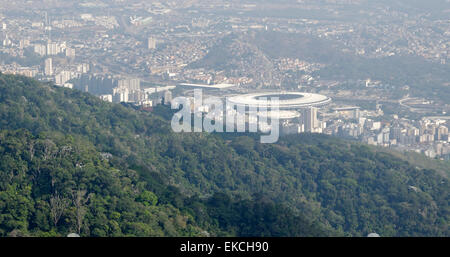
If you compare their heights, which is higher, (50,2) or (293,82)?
(50,2)

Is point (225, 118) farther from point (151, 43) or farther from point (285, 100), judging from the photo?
point (151, 43)

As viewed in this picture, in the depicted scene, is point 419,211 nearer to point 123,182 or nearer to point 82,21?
point 123,182

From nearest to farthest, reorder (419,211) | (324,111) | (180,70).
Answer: (419,211)
(324,111)
(180,70)

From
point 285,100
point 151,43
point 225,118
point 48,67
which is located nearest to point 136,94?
point 285,100

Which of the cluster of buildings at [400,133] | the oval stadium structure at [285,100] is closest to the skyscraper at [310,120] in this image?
the cluster of buildings at [400,133]

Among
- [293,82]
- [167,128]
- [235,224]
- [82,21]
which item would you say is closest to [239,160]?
[167,128]

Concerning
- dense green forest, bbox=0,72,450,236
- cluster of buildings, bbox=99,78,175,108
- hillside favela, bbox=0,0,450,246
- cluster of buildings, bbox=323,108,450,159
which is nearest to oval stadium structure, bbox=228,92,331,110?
hillside favela, bbox=0,0,450,246
